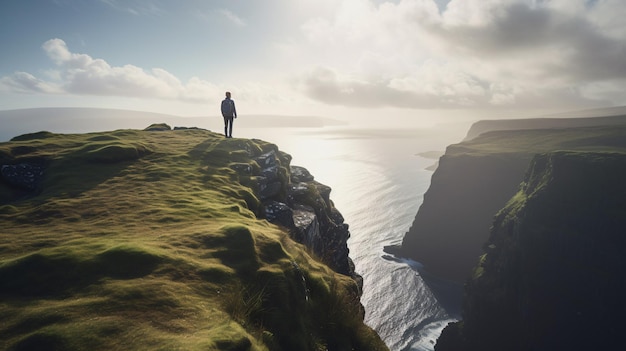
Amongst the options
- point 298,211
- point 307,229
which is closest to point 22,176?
point 298,211

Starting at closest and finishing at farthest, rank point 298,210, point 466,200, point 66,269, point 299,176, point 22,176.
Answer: point 66,269, point 22,176, point 298,210, point 299,176, point 466,200

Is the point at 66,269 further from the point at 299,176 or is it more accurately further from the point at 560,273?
the point at 560,273

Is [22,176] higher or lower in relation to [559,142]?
higher

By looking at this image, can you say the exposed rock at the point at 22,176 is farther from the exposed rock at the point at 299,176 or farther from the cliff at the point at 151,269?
the exposed rock at the point at 299,176

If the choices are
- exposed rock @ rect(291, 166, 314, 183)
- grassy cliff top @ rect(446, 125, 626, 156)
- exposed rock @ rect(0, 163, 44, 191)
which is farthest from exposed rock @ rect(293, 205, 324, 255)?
grassy cliff top @ rect(446, 125, 626, 156)

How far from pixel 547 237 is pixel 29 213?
355ft

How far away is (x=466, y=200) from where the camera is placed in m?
158

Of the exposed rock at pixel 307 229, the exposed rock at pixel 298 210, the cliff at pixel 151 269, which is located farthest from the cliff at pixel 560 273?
the cliff at pixel 151 269

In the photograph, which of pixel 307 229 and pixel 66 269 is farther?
pixel 307 229

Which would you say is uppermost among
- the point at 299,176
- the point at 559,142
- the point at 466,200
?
the point at 559,142

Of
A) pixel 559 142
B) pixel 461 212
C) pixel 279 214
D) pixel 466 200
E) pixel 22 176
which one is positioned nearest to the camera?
pixel 22 176

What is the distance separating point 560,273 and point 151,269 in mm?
107154

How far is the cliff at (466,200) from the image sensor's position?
143 metres

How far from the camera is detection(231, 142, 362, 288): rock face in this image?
24.7 metres
